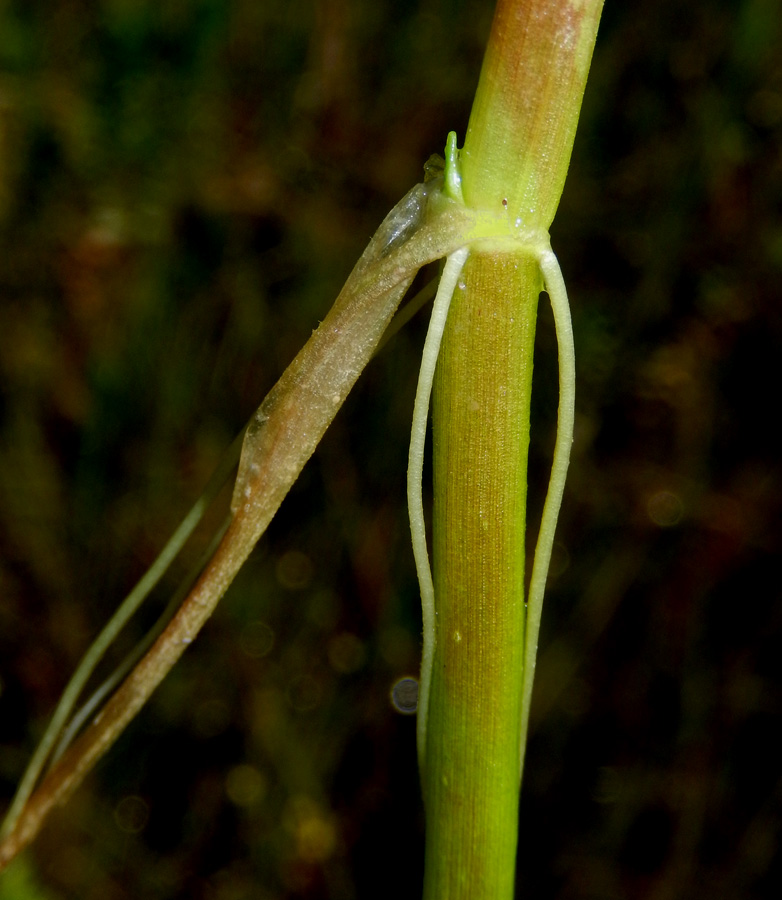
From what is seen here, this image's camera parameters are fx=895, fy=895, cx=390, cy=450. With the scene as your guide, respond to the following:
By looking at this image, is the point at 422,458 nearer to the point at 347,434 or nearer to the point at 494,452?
the point at 494,452

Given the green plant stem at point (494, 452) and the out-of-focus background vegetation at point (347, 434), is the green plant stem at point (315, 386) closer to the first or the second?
the green plant stem at point (494, 452)

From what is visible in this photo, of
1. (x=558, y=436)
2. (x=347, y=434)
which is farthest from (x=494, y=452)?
(x=347, y=434)

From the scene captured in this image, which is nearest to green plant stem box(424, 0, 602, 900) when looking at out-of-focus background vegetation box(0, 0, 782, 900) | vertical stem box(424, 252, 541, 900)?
vertical stem box(424, 252, 541, 900)

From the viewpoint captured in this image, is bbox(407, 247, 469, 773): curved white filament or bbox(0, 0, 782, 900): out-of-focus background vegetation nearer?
bbox(407, 247, 469, 773): curved white filament

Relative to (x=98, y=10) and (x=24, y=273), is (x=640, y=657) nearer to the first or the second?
(x=24, y=273)

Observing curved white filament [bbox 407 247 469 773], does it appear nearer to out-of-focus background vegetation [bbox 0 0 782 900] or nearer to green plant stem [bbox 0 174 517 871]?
green plant stem [bbox 0 174 517 871]

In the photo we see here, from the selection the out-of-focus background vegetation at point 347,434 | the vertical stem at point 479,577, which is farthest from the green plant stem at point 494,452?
the out-of-focus background vegetation at point 347,434

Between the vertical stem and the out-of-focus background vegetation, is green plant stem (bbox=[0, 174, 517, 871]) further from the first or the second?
the out-of-focus background vegetation
